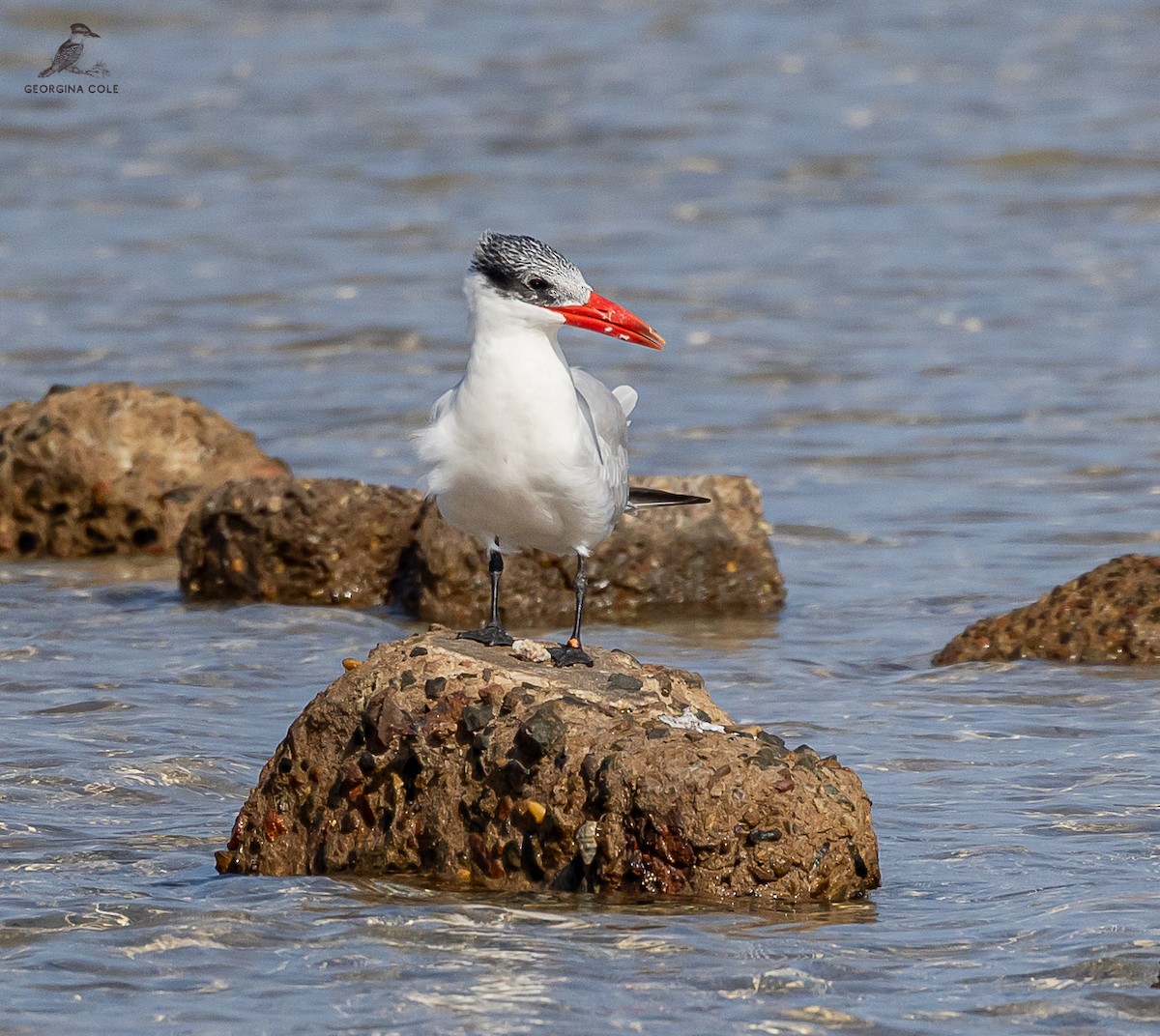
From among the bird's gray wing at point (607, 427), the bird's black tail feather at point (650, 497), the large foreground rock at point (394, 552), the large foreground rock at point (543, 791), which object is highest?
the bird's gray wing at point (607, 427)

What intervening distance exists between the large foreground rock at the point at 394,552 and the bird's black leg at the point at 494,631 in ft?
8.93

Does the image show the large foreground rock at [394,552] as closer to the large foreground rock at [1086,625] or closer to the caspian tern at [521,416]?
the large foreground rock at [1086,625]

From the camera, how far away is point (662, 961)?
4.70 m

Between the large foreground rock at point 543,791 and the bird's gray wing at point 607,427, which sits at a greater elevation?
the bird's gray wing at point 607,427

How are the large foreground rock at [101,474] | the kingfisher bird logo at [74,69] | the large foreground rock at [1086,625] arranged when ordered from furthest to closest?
1. the kingfisher bird logo at [74,69]
2. the large foreground rock at [101,474]
3. the large foreground rock at [1086,625]

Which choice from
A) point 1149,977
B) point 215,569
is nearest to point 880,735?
point 1149,977

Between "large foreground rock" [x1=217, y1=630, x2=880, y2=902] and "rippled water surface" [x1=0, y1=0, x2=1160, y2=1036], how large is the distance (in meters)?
0.13

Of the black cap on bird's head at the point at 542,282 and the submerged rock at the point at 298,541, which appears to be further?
the submerged rock at the point at 298,541

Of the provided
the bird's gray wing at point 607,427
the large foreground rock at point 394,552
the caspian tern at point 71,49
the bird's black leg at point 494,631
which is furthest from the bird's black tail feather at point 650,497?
the caspian tern at point 71,49

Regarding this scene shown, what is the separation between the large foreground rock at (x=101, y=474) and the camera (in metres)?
10.2

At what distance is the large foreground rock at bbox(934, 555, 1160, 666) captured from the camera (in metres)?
7.93

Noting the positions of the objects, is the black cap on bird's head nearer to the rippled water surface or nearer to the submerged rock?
the rippled water surface

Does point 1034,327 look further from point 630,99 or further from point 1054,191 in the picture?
point 630,99

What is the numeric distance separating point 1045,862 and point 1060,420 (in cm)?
716
